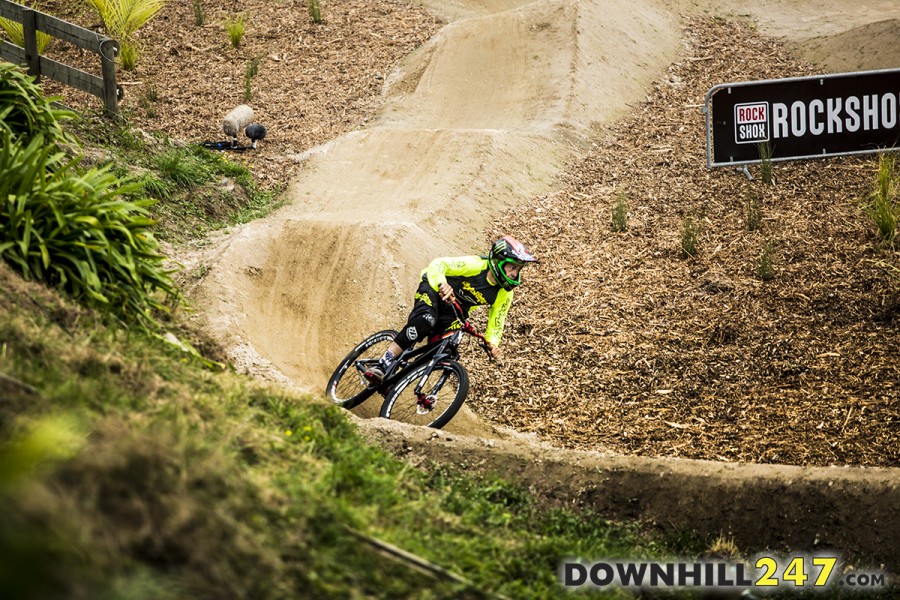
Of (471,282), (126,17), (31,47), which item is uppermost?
(126,17)

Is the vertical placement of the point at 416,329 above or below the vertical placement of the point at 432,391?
above

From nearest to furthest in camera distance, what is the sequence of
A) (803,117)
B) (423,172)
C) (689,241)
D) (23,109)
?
(23,109), (689,241), (803,117), (423,172)

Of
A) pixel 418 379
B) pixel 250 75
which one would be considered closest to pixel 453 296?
pixel 418 379

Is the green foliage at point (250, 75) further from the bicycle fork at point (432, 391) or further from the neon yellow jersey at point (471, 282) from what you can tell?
the bicycle fork at point (432, 391)

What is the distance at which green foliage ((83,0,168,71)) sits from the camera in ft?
54.6

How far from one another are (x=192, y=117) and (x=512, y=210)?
6184mm

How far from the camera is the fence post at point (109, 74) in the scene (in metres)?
12.2

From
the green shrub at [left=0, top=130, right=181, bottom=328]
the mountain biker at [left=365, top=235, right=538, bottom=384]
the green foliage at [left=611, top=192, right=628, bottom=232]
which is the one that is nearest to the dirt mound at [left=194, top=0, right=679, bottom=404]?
the mountain biker at [left=365, top=235, right=538, bottom=384]

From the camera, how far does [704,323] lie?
10797mm

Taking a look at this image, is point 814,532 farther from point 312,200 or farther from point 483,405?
point 312,200

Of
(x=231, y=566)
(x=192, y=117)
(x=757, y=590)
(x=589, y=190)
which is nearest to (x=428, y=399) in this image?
(x=757, y=590)

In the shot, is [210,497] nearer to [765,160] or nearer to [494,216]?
[494,216]

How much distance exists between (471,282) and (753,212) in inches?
228

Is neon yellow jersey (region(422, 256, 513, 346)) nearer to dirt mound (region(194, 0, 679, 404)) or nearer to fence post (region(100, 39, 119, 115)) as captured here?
dirt mound (region(194, 0, 679, 404))
